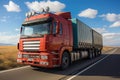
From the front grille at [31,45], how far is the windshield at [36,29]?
485mm

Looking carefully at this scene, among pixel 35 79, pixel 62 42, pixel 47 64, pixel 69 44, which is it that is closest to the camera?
pixel 35 79

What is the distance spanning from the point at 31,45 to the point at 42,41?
883 mm

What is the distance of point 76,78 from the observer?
8.90 meters

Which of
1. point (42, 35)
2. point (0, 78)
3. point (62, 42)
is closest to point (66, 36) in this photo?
point (62, 42)

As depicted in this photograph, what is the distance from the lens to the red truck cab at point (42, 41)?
10102 mm

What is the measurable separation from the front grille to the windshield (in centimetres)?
48

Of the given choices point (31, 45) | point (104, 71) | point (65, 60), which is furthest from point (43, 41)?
point (104, 71)

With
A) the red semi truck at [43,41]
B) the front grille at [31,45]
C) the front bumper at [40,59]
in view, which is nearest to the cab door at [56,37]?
the red semi truck at [43,41]

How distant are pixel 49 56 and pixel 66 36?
2562mm

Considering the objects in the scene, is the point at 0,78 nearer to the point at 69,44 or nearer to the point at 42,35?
the point at 42,35

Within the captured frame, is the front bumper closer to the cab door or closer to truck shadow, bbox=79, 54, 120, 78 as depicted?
the cab door

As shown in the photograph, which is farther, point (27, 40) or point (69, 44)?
point (69, 44)

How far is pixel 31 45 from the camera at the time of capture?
1058 cm

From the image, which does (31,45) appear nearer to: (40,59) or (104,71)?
(40,59)
